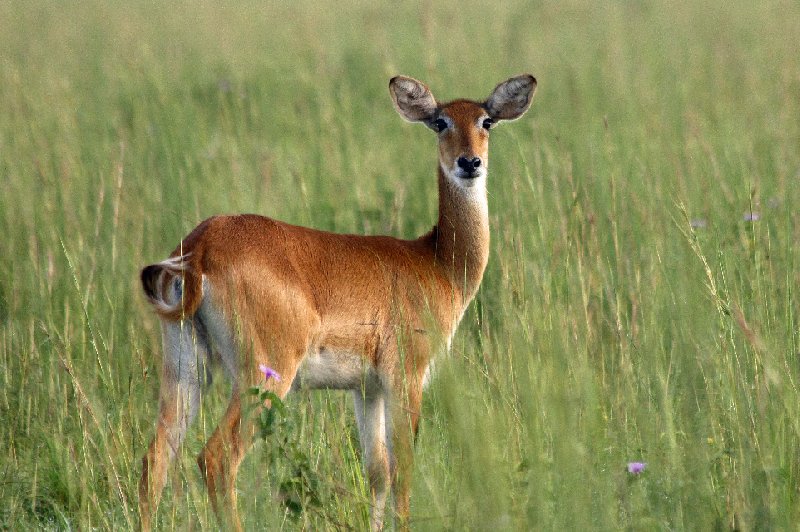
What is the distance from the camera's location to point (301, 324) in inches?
150

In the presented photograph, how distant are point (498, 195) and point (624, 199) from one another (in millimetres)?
626

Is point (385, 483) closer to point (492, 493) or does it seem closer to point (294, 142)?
point (492, 493)

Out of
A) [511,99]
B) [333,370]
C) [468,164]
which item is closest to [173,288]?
[333,370]

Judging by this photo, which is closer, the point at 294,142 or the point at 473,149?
the point at 473,149

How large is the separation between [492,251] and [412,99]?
3.09 ft

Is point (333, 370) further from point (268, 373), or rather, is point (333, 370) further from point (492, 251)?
point (492, 251)

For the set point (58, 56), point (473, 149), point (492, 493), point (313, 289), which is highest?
point (58, 56)

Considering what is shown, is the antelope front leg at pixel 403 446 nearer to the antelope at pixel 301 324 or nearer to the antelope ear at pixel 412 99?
the antelope at pixel 301 324

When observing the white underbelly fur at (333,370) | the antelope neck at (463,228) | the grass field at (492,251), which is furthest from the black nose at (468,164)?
the white underbelly fur at (333,370)

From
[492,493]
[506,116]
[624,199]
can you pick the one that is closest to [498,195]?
[624,199]

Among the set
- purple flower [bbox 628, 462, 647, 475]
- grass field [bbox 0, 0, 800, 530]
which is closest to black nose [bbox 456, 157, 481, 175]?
grass field [bbox 0, 0, 800, 530]

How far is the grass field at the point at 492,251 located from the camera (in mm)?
2881

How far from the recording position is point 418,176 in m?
6.93

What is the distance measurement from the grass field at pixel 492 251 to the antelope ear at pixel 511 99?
0.18 meters
